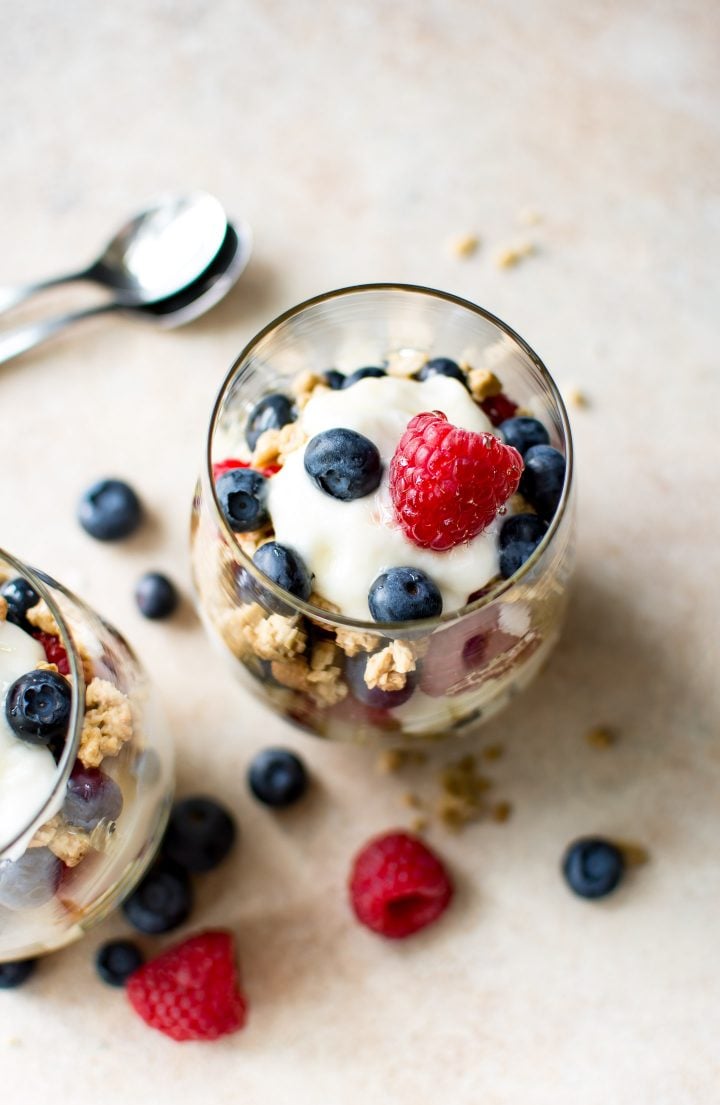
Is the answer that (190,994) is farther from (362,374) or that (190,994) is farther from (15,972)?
(362,374)

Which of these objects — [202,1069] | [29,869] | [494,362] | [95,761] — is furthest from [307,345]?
[202,1069]

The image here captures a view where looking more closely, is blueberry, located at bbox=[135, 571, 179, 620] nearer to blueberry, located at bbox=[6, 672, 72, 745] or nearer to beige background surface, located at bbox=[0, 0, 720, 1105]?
beige background surface, located at bbox=[0, 0, 720, 1105]

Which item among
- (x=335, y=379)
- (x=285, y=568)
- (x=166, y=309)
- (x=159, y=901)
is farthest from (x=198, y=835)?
(x=166, y=309)

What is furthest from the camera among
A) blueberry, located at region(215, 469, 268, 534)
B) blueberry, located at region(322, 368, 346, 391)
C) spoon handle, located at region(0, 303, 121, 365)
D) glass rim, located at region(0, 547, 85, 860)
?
spoon handle, located at region(0, 303, 121, 365)

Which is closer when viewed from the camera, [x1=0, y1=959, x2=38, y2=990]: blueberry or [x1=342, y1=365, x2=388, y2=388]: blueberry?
[x1=342, y1=365, x2=388, y2=388]: blueberry

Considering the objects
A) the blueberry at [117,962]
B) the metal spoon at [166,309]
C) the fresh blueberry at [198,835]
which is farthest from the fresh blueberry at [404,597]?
the metal spoon at [166,309]

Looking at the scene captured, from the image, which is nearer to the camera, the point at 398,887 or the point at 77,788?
the point at 77,788

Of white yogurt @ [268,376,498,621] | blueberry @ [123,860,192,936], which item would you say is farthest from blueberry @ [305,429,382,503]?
blueberry @ [123,860,192,936]
